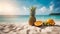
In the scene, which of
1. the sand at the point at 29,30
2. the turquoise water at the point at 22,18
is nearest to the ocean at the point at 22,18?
the turquoise water at the point at 22,18

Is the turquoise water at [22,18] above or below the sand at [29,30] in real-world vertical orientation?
above

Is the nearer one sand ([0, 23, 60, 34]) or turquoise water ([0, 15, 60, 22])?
sand ([0, 23, 60, 34])

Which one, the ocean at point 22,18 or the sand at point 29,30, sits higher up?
the ocean at point 22,18

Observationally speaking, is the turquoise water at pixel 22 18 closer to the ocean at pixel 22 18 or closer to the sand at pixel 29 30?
the ocean at pixel 22 18

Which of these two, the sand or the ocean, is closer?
the sand

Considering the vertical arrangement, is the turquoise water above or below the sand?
above

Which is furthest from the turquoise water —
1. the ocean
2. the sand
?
the sand

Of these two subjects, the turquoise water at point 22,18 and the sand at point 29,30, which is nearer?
the sand at point 29,30

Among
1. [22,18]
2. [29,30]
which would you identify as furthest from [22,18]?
[29,30]

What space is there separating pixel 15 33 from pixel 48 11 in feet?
2.00

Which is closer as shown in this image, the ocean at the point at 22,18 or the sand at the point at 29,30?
the sand at the point at 29,30

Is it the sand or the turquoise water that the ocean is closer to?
the turquoise water

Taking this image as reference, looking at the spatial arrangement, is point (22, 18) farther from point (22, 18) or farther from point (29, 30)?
point (29, 30)

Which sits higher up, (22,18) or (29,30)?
(22,18)
